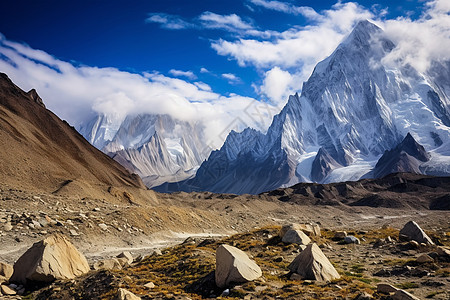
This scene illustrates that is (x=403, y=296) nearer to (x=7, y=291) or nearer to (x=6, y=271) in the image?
(x=7, y=291)

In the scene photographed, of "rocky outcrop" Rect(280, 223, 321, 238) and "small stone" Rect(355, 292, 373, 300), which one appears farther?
"rocky outcrop" Rect(280, 223, 321, 238)

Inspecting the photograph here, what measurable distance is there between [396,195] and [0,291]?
192 m

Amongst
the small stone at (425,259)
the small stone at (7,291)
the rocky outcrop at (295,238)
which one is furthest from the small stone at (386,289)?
the small stone at (7,291)

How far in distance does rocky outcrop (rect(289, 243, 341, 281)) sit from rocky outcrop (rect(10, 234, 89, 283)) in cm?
1270

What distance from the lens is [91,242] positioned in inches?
1348

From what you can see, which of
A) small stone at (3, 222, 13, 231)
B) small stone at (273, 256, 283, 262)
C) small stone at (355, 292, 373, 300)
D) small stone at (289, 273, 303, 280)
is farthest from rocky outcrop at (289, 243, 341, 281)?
small stone at (3, 222, 13, 231)

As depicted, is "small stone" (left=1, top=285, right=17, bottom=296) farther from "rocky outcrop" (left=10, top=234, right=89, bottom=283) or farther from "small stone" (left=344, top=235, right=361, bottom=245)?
"small stone" (left=344, top=235, right=361, bottom=245)

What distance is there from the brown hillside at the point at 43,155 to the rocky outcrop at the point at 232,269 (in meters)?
47.7

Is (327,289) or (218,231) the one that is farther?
(218,231)

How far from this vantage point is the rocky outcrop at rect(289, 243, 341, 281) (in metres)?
16.1

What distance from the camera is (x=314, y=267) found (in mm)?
16266

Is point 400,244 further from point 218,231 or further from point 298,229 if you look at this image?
point 218,231

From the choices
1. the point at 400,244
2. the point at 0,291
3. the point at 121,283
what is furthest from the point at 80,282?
the point at 400,244

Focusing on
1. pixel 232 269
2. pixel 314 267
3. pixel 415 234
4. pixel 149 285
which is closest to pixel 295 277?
pixel 314 267
